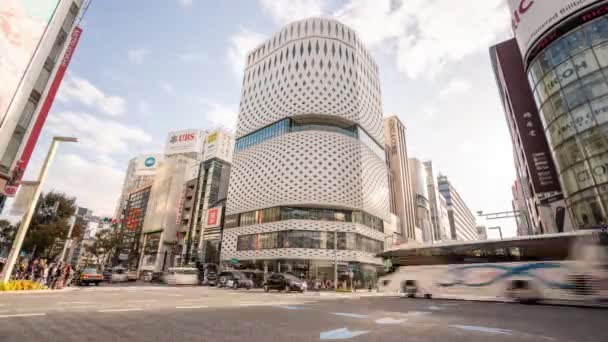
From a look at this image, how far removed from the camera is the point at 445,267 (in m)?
18.0

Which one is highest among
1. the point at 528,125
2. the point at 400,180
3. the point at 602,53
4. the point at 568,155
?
the point at 400,180

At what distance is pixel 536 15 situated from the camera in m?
31.6

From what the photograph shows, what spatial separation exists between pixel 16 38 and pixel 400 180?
73.5 meters

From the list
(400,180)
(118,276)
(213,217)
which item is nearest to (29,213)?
(118,276)

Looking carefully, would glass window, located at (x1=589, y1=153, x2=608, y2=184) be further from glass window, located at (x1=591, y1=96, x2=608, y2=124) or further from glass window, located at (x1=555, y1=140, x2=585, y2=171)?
glass window, located at (x1=591, y1=96, x2=608, y2=124)

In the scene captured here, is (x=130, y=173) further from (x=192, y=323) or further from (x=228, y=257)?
(x=192, y=323)

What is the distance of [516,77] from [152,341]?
5112cm

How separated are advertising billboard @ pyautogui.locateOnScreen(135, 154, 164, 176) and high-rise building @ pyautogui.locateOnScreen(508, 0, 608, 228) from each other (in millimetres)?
92729

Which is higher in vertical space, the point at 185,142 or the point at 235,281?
the point at 185,142

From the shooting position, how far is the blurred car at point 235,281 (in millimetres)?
30094

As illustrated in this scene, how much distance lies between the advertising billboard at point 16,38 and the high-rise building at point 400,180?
219ft

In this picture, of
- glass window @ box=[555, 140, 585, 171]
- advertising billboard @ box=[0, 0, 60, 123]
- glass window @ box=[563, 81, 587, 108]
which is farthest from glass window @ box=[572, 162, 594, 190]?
advertising billboard @ box=[0, 0, 60, 123]

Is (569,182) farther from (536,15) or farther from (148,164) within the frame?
(148,164)

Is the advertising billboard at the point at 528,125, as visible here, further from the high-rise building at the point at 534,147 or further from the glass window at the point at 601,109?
the glass window at the point at 601,109
